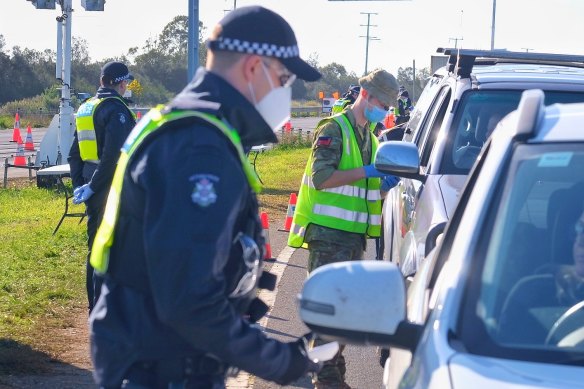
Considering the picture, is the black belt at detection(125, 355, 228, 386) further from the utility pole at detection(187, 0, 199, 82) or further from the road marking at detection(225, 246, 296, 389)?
the utility pole at detection(187, 0, 199, 82)

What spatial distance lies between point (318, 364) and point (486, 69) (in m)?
4.72

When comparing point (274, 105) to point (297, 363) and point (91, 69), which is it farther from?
point (91, 69)

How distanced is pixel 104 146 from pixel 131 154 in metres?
5.14

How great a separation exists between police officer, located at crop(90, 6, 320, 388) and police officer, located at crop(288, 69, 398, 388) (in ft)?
10.0

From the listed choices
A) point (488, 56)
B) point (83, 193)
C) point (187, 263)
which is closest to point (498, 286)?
point (187, 263)

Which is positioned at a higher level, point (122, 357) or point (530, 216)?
point (530, 216)

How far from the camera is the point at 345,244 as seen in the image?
6.46m

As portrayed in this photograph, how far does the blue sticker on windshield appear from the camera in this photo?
134 inches

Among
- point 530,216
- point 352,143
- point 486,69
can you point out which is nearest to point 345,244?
point 352,143

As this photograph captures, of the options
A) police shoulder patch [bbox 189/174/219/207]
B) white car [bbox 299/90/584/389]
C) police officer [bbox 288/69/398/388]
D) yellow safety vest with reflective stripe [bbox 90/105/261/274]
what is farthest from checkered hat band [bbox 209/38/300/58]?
police officer [bbox 288/69/398/388]

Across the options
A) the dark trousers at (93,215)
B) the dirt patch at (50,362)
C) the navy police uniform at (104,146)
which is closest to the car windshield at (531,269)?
the dirt patch at (50,362)

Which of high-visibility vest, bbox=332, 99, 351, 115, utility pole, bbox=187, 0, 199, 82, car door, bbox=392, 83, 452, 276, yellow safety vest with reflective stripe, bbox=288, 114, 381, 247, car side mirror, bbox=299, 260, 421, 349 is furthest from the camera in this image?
high-visibility vest, bbox=332, 99, 351, 115

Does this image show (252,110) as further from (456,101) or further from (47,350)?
(47,350)

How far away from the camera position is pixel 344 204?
647 cm
